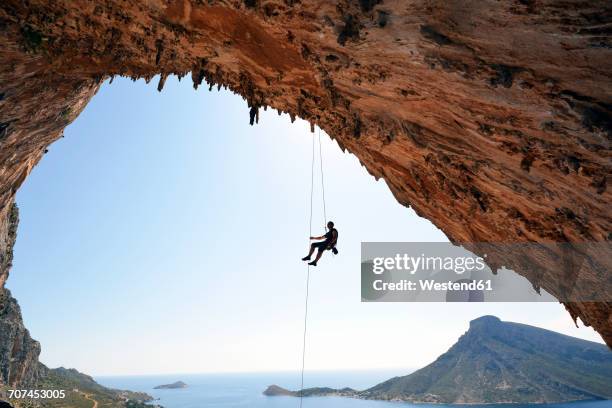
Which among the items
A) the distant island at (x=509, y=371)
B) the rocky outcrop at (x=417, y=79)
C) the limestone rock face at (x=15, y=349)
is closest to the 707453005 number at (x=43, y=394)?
the limestone rock face at (x=15, y=349)

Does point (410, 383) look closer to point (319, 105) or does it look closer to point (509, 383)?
point (509, 383)

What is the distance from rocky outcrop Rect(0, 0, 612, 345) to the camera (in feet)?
20.5

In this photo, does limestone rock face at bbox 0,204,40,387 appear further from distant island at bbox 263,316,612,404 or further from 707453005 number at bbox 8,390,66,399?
distant island at bbox 263,316,612,404

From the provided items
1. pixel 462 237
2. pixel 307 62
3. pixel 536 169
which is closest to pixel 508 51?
pixel 536 169

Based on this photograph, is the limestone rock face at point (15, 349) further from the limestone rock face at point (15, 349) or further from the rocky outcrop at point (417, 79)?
the rocky outcrop at point (417, 79)

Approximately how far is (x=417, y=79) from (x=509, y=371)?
13758cm

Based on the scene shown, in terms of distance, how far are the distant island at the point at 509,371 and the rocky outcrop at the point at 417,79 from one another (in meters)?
117

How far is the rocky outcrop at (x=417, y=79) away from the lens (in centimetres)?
625

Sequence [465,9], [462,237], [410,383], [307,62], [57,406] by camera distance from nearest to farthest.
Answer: [465,9]
[307,62]
[462,237]
[57,406]
[410,383]

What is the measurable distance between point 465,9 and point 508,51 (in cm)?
111

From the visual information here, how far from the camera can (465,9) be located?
6262mm

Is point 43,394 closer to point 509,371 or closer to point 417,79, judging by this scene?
point 417,79

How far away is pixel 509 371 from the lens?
4540 inches

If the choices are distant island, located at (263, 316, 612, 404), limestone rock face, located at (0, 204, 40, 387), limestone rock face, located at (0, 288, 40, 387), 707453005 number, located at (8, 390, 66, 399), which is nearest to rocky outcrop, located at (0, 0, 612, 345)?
limestone rock face, located at (0, 204, 40, 387)
